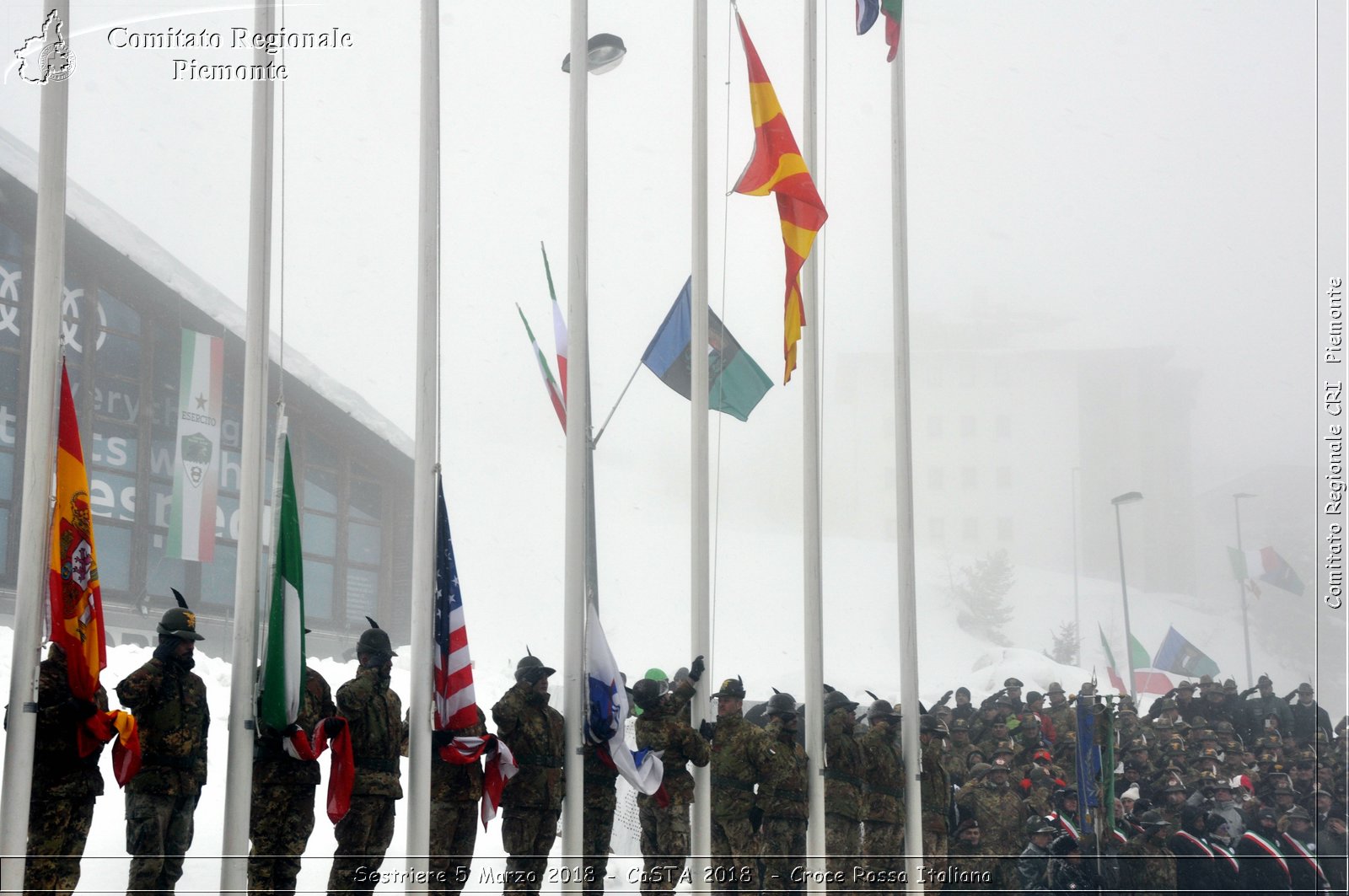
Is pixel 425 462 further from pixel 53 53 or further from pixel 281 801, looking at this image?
pixel 53 53

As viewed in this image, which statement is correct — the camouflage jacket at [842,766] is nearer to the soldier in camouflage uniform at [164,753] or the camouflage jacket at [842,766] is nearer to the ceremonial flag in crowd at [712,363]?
the ceremonial flag in crowd at [712,363]

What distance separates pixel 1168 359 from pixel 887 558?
10031 mm

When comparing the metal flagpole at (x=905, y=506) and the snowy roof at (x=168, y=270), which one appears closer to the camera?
the metal flagpole at (x=905, y=506)

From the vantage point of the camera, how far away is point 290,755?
7531mm

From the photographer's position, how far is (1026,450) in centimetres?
4122

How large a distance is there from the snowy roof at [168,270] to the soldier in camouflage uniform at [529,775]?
9.88m

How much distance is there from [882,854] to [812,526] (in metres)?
2.53

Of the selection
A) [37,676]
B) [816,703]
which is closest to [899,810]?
[816,703]

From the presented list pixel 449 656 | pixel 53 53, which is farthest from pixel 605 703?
pixel 53 53

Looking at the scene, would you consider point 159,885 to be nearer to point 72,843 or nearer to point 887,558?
point 72,843

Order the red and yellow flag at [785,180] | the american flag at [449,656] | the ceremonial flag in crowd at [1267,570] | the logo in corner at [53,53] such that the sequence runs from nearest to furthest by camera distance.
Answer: the logo in corner at [53,53] < the american flag at [449,656] < the red and yellow flag at [785,180] < the ceremonial flag in crowd at [1267,570]

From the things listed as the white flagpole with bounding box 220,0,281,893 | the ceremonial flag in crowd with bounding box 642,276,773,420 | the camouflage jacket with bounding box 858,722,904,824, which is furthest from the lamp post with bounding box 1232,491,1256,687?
the white flagpole with bounding box 220,0,281,893

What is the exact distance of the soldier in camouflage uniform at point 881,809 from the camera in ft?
34.3

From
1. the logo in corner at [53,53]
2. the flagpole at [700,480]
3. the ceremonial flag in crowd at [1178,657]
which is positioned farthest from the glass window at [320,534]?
the ceremonial flag in crowd at [1178,657]
